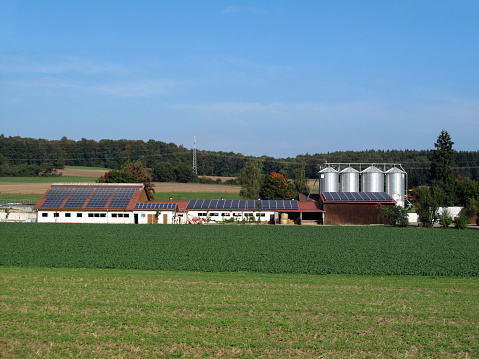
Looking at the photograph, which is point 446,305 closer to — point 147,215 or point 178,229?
point 178,229

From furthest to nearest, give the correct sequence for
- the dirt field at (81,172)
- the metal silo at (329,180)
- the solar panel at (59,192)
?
the dirt field at (81,172)
the metal silo at (329,180)
the solar panel at (59,192)

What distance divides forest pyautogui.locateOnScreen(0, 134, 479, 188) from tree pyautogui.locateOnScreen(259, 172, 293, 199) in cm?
5370

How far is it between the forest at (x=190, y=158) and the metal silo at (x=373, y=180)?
2582 inches

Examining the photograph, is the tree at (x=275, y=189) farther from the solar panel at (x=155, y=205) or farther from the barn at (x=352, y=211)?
the solar panel at (x=155, y=205)

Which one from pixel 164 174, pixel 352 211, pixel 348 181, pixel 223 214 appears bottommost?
pixel 223 214

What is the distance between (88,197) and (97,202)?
218 centimetres

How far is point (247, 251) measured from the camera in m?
31.8

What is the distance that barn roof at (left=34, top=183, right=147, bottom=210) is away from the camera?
2341 inches

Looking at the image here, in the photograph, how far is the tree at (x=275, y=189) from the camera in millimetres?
85000

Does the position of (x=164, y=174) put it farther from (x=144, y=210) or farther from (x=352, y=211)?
(x=352, y=211)

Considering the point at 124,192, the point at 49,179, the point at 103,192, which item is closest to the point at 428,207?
the point at 124,192

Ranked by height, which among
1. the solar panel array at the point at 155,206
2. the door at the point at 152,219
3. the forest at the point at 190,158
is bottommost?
the door at the point at 152,219

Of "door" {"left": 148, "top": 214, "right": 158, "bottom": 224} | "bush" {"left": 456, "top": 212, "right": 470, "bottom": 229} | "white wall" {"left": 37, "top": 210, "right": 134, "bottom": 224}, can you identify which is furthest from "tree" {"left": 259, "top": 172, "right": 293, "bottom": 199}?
"bush" {"left": 456, "top": 212, "right": 470, "bottom": 229}

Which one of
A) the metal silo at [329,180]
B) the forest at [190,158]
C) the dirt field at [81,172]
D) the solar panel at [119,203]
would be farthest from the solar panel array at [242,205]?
the forest at [190,158]
